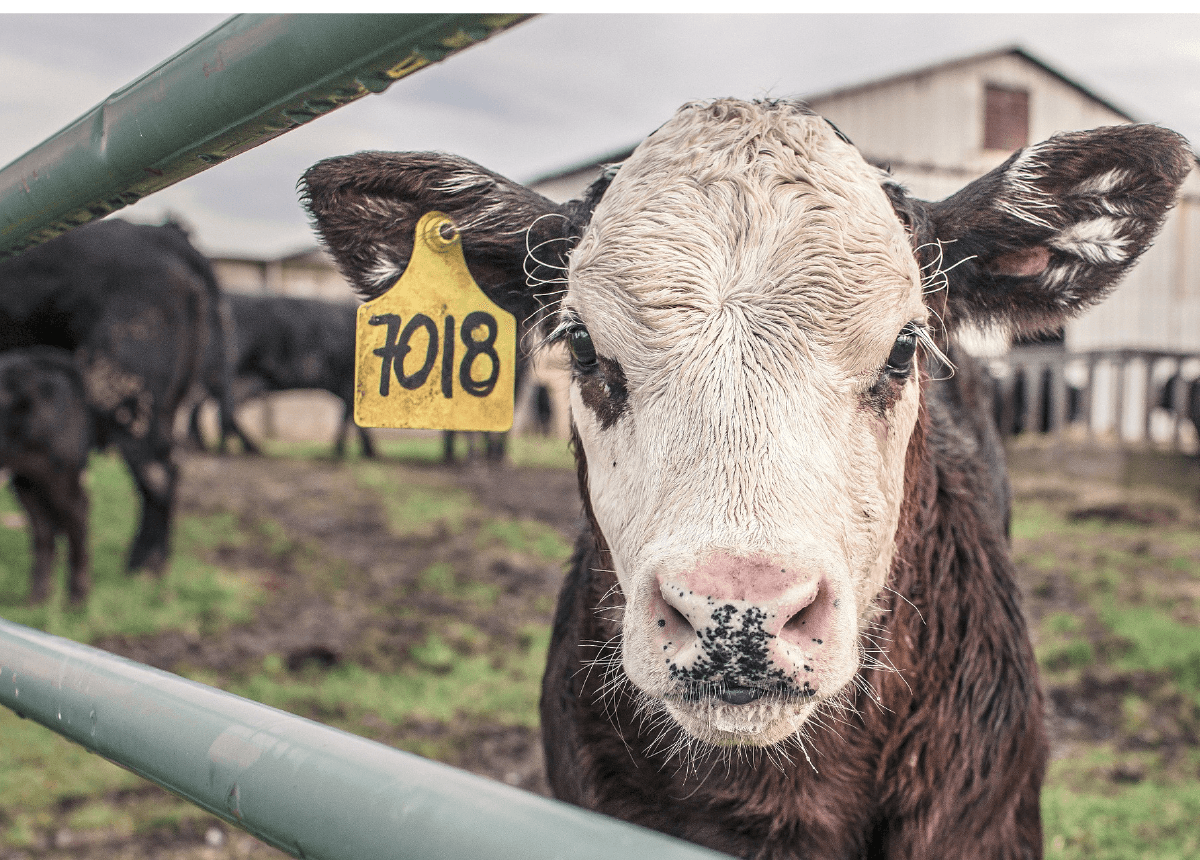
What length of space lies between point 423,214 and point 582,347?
500 millimetres

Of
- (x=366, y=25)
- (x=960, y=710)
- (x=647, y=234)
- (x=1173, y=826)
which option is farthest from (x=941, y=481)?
(x=1173, y=826)

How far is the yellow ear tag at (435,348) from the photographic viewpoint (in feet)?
5.70

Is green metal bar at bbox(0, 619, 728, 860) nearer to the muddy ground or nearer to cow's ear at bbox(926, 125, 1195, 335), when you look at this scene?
cow's ear at bbox(926, 125, 1195, 335)

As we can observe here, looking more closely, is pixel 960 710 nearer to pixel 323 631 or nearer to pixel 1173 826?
pixel 1173 826

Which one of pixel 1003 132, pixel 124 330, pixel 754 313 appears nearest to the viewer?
pixel 754 313

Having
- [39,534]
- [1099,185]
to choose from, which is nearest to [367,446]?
[39,534]

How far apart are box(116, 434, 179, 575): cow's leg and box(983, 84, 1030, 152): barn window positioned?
53.8 feet

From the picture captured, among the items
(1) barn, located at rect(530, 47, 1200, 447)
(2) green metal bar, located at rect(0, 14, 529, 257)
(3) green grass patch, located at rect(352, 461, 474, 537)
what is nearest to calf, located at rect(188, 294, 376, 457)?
(3) green grass patch, located at rect(352, 461, 474, 537)

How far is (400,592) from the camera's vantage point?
6148mm

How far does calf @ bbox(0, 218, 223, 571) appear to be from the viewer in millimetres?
5730

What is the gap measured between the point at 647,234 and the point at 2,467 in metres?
4.94

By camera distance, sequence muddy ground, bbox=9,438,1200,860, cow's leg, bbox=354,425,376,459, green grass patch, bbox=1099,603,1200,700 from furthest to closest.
→ cow's leg, bbox=354,425,376,459
green grass patch, bbox=1099,603,1200,700
muddy ground, bbox=9,438,1200,860

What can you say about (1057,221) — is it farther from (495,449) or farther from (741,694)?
(495,449)

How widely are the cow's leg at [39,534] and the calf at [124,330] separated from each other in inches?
27.4
